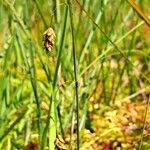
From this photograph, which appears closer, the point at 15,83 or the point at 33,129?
the point at 33,129

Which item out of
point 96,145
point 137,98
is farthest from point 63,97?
point 137,98

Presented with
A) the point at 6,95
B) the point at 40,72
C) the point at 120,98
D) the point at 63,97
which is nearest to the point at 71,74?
the point at 63,97

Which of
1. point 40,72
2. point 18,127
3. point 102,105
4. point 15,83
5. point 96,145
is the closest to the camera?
point 96,145

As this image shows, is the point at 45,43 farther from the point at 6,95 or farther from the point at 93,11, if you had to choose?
the point at 93,11

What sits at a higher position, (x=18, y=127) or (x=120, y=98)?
(x=120, y=98)

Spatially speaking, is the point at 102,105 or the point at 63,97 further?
the point at 102,105

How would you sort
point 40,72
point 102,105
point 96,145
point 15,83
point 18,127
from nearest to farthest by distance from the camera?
point 96,145 → point 18,127 → point 102,105 → point 15,83 → point 40,72

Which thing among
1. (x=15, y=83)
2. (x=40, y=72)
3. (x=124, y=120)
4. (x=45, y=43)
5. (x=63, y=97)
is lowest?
(x=45, y=43)

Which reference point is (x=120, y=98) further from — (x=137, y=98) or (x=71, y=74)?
(x=71, y=74)

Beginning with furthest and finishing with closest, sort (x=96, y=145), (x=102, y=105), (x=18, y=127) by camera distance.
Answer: (x=102, y=105) → (x=18, y=127) → (x=96, y=145)
